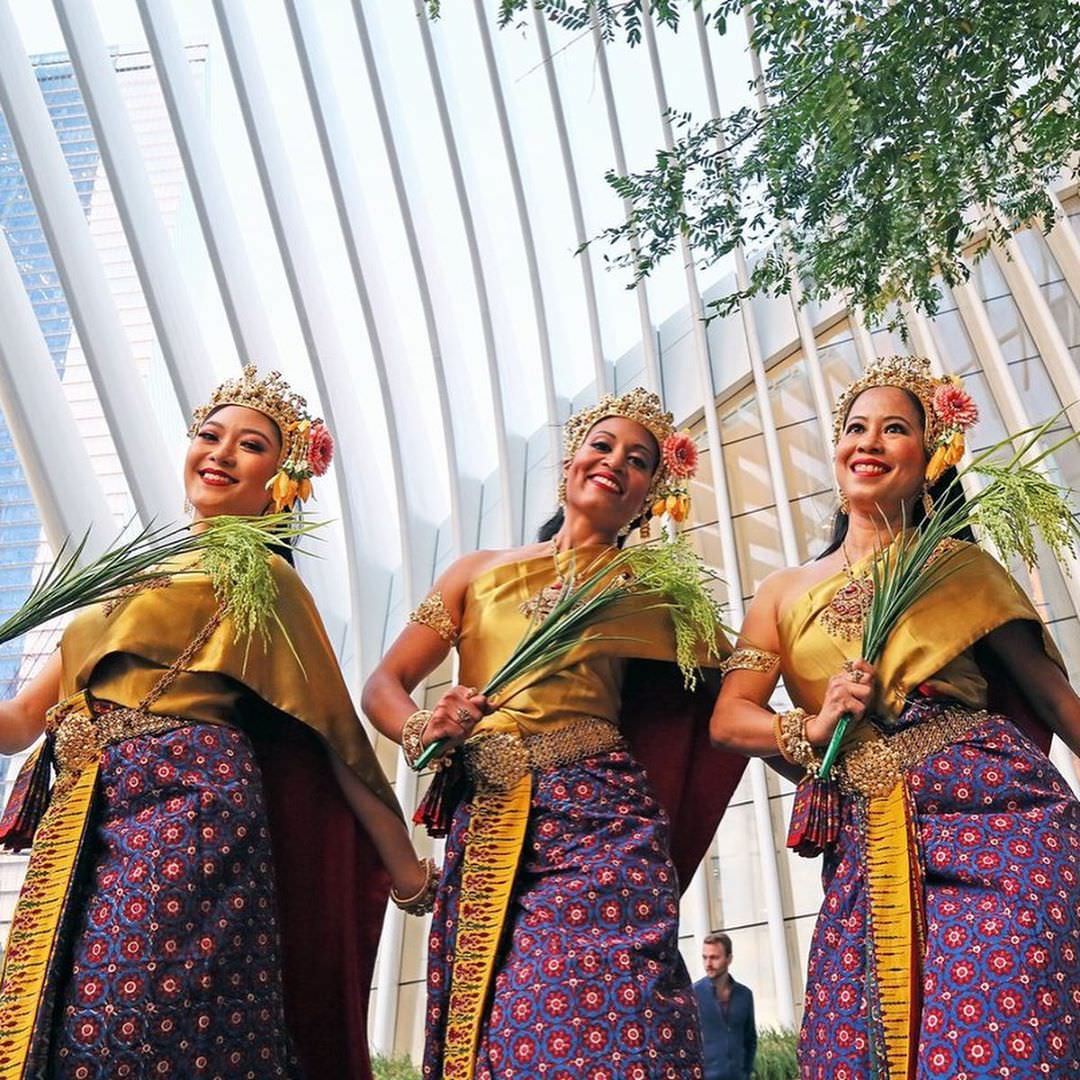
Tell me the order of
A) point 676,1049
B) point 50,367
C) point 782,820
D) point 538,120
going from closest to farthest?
point 676,1049 < point 50,367 < point 782,820 < point 538,120

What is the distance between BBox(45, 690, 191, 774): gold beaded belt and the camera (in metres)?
3.39

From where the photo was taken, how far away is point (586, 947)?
3.25m

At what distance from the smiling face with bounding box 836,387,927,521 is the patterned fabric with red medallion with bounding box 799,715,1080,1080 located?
2.09ft

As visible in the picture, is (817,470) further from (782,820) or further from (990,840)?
(990,840)

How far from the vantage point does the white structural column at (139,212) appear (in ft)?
28.8

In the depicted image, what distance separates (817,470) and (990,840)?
946cm

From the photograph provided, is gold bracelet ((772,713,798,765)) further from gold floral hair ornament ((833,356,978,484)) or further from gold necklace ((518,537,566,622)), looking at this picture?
gold floral hair ornament ((833,356,978,484))

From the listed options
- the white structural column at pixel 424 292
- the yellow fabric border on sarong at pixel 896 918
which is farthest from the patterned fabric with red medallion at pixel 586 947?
the white structural column at pixel 424 292

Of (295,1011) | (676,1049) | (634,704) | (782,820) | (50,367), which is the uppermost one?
(50,367)

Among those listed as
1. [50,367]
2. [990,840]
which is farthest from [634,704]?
[50,367]

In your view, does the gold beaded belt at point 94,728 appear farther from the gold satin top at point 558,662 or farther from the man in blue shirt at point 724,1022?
the man in blue shirt at point 724,1022

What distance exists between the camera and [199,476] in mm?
3914

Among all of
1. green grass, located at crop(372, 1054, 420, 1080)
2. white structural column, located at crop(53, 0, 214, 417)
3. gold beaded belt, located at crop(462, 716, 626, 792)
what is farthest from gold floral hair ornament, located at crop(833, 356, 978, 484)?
green grass, located at crop(372, 1054, 420, 1080)

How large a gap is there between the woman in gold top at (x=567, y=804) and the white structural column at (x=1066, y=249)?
9.06 metres
